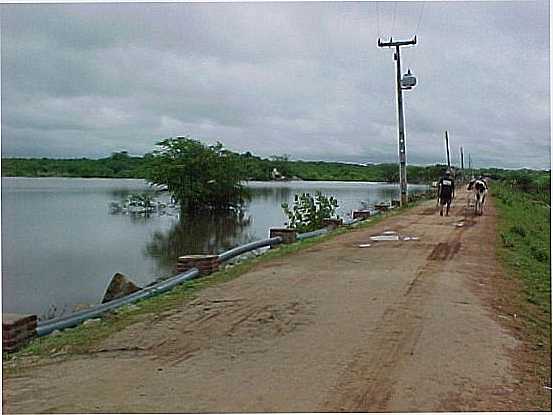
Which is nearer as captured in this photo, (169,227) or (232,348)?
(232,348)

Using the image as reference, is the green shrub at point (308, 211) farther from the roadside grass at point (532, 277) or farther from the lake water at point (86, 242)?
the roadside grass at point (532, 277)

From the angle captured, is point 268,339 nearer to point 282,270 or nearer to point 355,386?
point 355,386

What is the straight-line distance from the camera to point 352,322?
6.25 meters

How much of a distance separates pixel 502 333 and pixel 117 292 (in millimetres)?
5818

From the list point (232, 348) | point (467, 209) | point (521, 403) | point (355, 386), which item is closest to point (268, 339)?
point (232, 348)

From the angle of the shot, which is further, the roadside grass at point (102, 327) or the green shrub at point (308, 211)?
the green shrub at point (308, 211)

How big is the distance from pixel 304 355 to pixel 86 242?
15695mm

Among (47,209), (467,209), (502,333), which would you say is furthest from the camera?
(47,209)

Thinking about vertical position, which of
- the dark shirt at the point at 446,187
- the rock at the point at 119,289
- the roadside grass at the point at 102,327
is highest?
the dark shirt at the point at 446,187

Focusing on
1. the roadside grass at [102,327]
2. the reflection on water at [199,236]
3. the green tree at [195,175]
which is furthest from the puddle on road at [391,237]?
the green tree at [195,175]

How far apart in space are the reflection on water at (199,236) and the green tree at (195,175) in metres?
1.91

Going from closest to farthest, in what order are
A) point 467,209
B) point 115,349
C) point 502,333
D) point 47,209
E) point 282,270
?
1. point 115,349
2. point 502,333
3. point 282,270
4. point 467,209
5. point 47,209

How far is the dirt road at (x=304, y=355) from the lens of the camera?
4.27 m

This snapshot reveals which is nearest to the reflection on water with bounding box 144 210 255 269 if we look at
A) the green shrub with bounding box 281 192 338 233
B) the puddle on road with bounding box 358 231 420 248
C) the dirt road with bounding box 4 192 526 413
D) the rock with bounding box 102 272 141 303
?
the green shrub with bounding box 281 192 338 233
